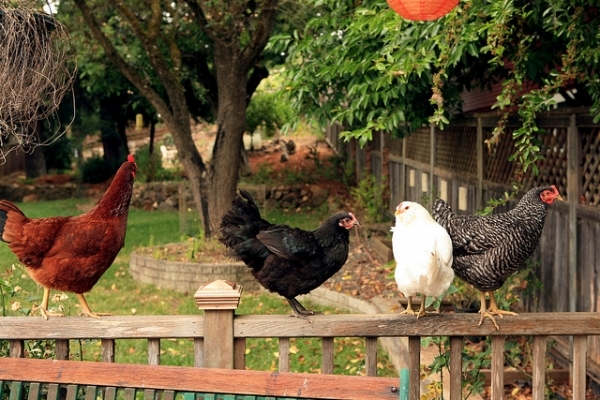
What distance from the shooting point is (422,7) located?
415cm

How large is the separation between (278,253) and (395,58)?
7.32ft

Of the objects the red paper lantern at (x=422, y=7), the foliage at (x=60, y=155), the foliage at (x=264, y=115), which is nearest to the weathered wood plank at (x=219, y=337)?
the red paper lantern at (x=422, y=7)

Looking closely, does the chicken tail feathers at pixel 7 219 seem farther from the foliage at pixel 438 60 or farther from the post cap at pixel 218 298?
the foliage at pixel 438 60

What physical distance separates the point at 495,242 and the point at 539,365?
0.59 metres

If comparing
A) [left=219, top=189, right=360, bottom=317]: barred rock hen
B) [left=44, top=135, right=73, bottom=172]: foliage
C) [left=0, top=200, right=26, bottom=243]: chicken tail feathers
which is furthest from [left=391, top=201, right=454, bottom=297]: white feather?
[left=44, top=135, right=73, bottom=172]: foliage

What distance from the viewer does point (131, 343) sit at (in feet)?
26.1

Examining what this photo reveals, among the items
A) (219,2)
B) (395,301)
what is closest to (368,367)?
(395,301)

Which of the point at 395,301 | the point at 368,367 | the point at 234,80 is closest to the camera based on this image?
the point at 368,367

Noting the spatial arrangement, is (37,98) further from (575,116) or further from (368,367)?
(575,116)

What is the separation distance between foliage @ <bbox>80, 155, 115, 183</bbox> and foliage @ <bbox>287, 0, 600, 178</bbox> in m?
17.7

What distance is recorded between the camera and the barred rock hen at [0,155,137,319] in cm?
388

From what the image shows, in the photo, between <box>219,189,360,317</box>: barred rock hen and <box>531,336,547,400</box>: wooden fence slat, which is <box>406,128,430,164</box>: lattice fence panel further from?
<box>531,336,547,400</box>: wooden fence slat

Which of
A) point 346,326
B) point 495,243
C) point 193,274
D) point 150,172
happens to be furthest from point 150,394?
point 150,172

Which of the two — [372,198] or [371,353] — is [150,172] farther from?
[371,353]
